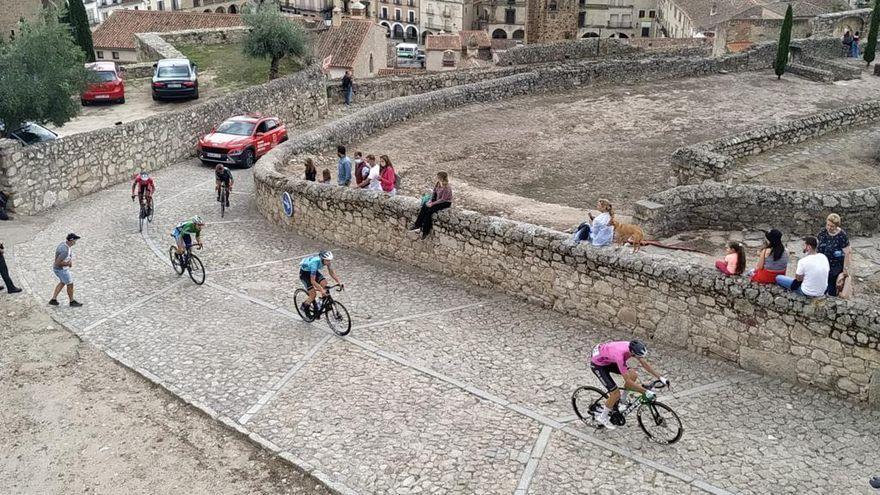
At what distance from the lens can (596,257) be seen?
12.6 meters

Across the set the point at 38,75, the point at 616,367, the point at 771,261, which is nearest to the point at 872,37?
the point at 771,261

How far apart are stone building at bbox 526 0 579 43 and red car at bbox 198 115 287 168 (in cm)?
2653

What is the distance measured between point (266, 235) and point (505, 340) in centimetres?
726

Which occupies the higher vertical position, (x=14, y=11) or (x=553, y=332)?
(x=14, y=11)

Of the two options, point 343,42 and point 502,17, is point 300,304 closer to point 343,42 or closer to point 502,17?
point 343,42

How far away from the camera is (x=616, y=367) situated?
9.70 metres

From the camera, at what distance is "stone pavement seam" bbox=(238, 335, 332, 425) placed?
10.7 metres

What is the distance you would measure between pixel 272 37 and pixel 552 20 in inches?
831

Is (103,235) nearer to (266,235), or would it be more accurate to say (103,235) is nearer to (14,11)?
(266,235)

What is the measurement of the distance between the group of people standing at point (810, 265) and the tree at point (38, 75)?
56.4 feet

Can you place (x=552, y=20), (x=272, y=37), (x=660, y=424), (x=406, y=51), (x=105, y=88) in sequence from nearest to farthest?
(x=660, y=424), (x=105, y=88), (x=272, y=37), (x=552, y=20), (x=406, y=51)

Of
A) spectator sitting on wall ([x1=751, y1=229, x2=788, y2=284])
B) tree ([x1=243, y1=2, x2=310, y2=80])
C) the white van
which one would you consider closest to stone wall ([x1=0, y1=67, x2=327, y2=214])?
tree ([x1=243, y1=2, x2=310, y2=80])

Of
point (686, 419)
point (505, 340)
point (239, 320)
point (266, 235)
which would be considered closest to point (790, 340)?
point (686, 419)

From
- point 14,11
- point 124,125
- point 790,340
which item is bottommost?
point 790,340
